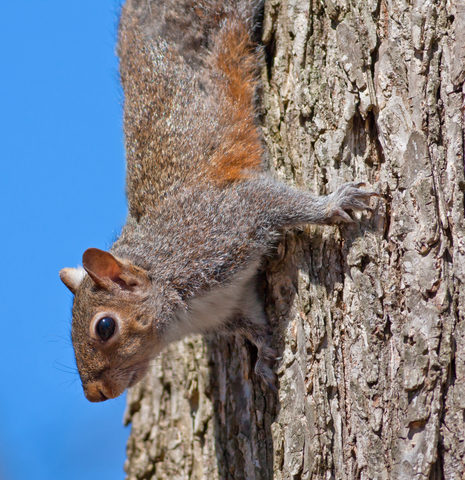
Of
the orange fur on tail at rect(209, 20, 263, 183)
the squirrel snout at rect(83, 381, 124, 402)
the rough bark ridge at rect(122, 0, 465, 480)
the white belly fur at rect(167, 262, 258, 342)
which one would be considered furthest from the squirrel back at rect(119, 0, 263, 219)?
the squirrel snout at rect(83, 381, 124, 402)

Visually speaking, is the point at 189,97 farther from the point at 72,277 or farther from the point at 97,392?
the point at 97,392

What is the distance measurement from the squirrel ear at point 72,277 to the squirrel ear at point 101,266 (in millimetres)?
355

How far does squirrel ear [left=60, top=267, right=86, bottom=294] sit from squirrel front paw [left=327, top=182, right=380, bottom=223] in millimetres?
1634

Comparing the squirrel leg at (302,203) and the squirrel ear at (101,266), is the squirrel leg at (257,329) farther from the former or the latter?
the squirrel ear at (101,266)

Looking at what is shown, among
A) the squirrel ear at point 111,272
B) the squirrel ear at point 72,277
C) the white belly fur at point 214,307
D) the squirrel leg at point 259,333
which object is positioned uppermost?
the squirrel ear at point 72,277

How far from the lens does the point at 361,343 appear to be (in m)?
3.24

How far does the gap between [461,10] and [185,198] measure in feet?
6.01

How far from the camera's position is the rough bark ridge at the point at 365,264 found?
2.99 meters

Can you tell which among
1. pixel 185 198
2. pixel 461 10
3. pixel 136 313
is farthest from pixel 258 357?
pixel 461 10

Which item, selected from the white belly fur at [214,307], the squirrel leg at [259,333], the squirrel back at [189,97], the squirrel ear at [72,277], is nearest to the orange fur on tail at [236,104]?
the squirrel back at [189,97]

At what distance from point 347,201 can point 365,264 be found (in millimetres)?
325

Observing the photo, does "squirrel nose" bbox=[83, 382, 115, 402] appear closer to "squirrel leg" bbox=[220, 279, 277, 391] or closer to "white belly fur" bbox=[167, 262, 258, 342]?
"white belly fur" bbox=[167, 262, 258, 342]

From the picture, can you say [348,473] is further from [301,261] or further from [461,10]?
[461,10]

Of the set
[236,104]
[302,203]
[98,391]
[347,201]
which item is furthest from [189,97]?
[98,391]
